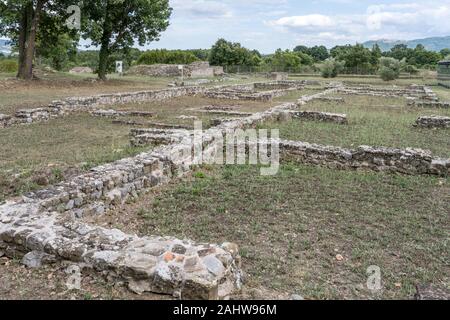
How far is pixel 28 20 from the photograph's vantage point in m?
24.2

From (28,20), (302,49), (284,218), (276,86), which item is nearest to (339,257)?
(284,218)

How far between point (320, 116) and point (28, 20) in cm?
1844

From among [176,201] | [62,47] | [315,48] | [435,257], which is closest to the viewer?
[435,257]

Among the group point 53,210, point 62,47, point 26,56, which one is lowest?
point 53,210

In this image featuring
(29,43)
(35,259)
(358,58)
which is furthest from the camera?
(358,58)

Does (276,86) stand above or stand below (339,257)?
above

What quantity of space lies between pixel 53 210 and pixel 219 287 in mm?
2855

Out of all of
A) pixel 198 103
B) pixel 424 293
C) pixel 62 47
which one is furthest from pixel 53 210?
pixel 62 47

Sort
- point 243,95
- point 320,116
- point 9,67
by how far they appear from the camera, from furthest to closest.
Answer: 1. point 9,67
2. point 243,95
3. point 320,116

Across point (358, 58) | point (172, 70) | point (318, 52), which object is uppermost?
point (318, 52)

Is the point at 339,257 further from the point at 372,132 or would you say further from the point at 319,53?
the point at 319,53
